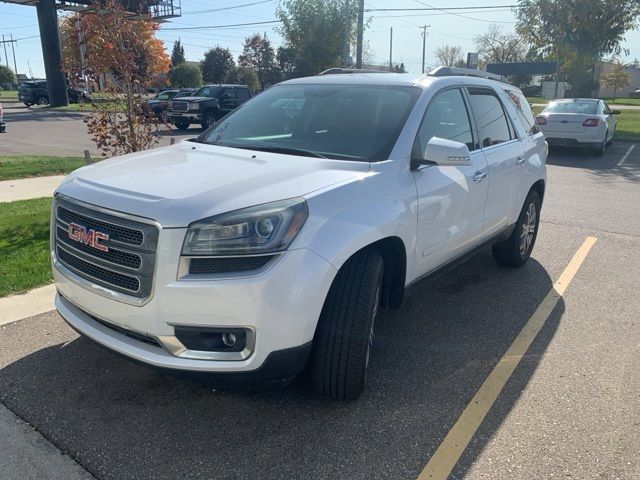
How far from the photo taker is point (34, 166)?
11.0 m

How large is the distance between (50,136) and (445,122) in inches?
738

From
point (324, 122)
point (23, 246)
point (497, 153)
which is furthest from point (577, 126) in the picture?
point (23, 246)

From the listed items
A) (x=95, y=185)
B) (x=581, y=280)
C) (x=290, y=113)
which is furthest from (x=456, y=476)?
(x=581, y=280)

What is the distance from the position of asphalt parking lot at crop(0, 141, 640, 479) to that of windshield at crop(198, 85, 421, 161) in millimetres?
1429

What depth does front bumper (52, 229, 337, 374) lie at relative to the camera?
2525 millimetres

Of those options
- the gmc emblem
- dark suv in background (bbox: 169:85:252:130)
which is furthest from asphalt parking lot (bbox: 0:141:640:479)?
dark suv in background (bbox: 169:85:252:130)

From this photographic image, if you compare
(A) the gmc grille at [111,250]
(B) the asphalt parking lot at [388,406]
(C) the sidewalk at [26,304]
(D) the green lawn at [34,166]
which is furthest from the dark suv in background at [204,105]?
(A) the gmc grille at [111,250]

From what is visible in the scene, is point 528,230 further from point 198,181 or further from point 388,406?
point 198,181

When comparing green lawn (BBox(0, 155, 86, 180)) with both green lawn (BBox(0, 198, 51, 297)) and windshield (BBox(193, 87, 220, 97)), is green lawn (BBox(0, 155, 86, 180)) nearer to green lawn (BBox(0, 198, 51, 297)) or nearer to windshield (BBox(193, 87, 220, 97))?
green lawn (BBox(0, 198, 51, 297))

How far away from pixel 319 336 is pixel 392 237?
729mm

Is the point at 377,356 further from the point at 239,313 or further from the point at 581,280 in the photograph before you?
the point at 581,280

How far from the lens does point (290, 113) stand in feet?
13.5

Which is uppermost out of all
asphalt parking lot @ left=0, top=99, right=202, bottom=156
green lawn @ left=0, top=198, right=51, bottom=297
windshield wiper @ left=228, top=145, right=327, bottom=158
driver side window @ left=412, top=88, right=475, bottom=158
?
driver side window @ left=412, top=88, right=475, bottom=158

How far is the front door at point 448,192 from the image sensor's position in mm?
3527
